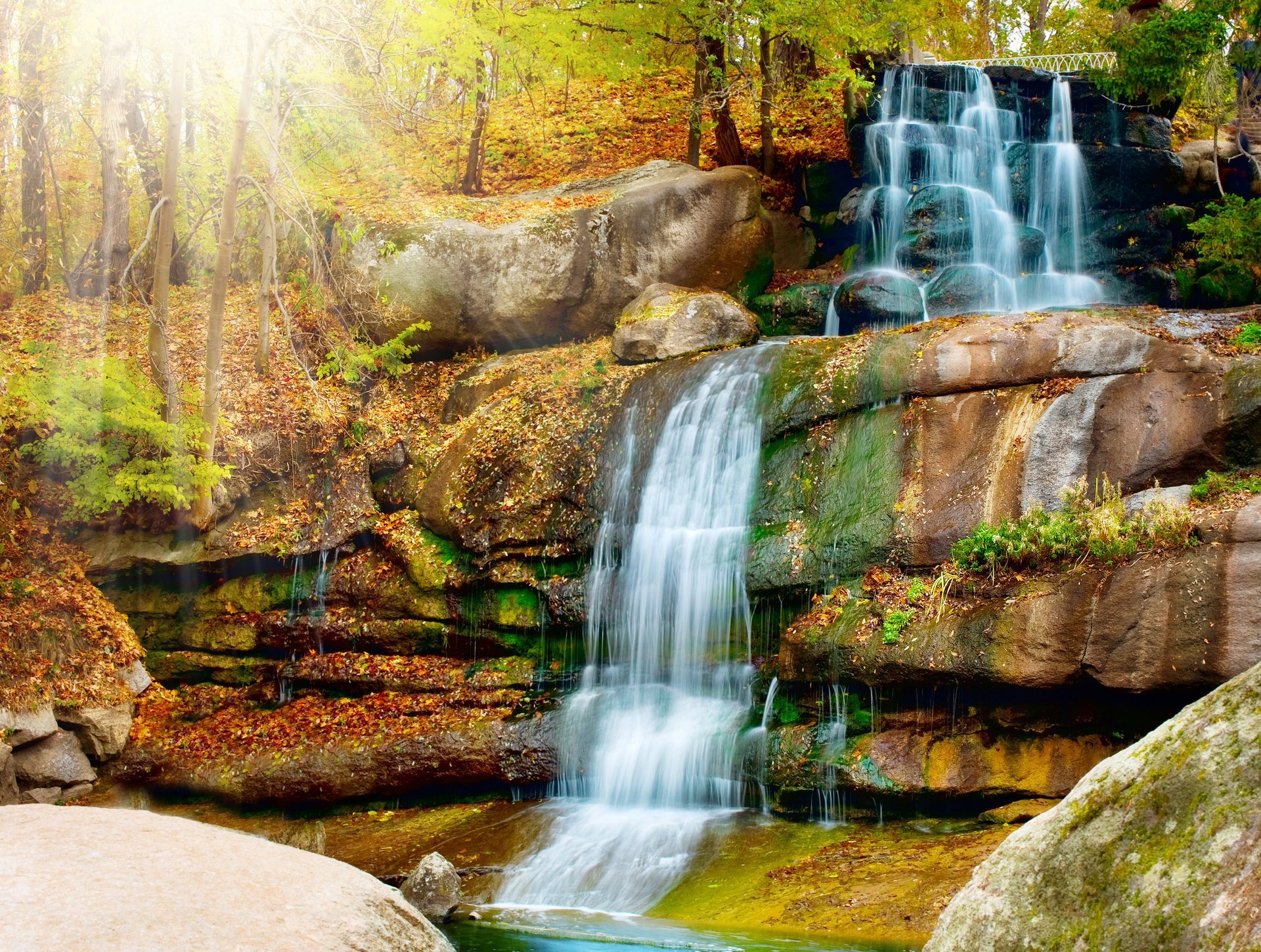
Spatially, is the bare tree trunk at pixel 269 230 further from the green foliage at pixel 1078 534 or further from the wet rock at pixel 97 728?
the green foliage at pixel 1078 534

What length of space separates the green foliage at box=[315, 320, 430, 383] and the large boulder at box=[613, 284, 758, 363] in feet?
10.6

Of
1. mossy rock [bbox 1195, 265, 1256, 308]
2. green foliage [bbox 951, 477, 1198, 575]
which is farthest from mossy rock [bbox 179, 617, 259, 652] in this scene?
mossy rock [bbox 1195, 265, 1256, 308]

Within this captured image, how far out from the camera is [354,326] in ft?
48.1

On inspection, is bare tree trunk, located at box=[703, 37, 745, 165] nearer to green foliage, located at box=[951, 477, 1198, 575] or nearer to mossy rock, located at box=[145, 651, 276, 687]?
green foliage, located at box=[951, 477, 1198, 575]

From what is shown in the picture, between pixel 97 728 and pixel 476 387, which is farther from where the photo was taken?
pixel 476 387

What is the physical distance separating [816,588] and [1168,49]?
41.1 ft

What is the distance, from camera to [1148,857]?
3082mm

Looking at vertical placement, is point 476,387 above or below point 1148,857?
above

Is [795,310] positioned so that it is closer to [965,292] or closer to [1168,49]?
[965,292]

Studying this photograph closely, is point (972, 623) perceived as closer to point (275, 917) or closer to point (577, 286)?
point (275, 917)

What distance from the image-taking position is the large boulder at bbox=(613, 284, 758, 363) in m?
13.4

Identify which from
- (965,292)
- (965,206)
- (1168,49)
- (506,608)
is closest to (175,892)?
(506,608)

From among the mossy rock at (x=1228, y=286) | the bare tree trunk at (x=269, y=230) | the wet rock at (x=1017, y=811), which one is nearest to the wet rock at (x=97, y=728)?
the bare tree trunk at (x=269, y=230)

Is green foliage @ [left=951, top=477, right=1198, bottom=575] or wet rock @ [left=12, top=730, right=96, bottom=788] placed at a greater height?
green foliage @ [left=951, top=477, right=1198, bottom=575]
